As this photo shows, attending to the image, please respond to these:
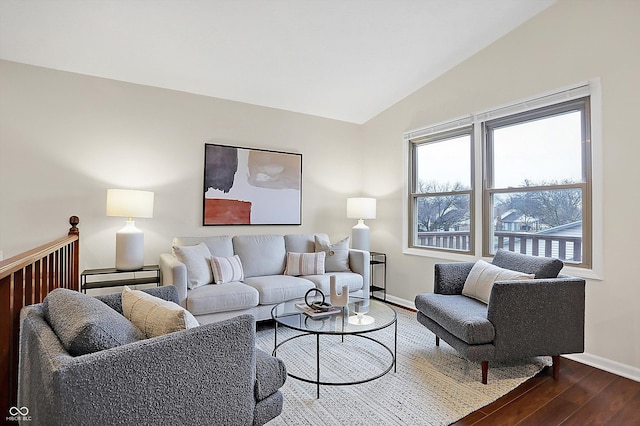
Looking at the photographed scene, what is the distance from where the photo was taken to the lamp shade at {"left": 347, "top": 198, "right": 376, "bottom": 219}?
14.2 ft

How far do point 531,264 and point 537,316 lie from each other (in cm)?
46

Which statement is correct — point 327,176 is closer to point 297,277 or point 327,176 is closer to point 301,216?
point 301,216

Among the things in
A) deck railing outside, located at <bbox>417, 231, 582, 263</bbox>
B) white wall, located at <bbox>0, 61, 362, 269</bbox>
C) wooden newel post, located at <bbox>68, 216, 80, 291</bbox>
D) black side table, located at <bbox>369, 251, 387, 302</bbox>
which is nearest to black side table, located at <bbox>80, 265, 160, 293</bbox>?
wooden newel post, located at <bbox>68, 216, 80, 291</bbox>

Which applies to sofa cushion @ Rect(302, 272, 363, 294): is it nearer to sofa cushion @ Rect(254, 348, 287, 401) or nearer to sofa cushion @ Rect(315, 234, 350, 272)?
sofa cushion @ Rect(315, 234, 350, 272)

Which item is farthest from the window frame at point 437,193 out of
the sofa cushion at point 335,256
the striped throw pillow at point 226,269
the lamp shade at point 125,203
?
the lamp shade at point 125,203

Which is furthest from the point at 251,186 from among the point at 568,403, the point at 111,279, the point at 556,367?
the point at 568,403

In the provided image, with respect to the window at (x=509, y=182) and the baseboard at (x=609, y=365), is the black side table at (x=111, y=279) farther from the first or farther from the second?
the baseboard at (x=609, y=365)

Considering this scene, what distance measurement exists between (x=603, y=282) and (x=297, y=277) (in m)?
2.65

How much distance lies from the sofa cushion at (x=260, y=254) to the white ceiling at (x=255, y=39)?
5.45 feet

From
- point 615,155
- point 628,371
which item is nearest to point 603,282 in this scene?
point 628,371

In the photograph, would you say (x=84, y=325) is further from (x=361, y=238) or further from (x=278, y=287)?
(x=361, y=238)

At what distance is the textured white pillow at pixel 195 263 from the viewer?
3.08 metres

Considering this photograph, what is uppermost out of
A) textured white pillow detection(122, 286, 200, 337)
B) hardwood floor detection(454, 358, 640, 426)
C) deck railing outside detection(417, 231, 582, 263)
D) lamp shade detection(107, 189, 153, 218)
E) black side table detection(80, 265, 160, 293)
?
lamp shade detection(107, 189, 153, 218)

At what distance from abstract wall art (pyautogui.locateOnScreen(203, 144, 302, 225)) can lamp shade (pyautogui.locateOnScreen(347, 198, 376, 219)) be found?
66 centimetres
